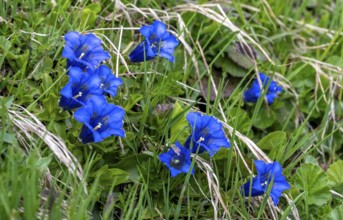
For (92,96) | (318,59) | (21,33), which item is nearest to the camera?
(92,96)

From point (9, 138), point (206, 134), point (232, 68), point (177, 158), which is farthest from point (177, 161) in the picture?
point (232, 68)

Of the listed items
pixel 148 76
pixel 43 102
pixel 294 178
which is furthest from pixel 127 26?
pixel 294 178

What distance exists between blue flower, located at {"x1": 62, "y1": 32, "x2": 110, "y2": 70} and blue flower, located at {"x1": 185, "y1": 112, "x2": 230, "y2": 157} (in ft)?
1.16

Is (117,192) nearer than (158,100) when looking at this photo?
Yes

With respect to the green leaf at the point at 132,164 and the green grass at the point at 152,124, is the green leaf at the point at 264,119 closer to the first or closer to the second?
the green grass at the point at 152,124

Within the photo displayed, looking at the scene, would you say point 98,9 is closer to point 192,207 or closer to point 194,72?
point 194,72

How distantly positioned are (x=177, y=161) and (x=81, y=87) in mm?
391

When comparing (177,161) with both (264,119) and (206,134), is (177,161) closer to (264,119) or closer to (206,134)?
(206,134)

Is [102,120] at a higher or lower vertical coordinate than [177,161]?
higher

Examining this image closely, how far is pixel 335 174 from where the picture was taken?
8.14 ft

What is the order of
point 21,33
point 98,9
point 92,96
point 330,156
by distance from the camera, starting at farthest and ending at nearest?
point 330,156
point 98,9
point 21,33
point 92,96

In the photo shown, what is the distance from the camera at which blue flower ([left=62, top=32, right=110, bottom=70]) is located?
2.09 m

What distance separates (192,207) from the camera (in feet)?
7.20

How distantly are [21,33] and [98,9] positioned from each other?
0.37 meters
